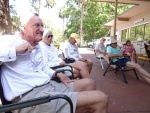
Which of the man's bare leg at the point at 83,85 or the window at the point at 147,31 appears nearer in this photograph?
the man's bare leg at the point at 83,85

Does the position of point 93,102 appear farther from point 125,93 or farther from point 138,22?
point 138,22

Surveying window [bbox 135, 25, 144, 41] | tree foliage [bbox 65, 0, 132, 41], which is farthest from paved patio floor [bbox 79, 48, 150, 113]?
tree foliage [bbox 65, 0, 132, 41]

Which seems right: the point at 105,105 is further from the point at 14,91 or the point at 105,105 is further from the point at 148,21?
the point at 148,21

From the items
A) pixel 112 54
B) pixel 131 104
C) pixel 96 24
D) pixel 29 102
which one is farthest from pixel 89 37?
pixel 29 102

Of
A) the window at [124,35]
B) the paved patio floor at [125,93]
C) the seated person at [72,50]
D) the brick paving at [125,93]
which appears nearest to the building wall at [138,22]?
the window at [124,35]

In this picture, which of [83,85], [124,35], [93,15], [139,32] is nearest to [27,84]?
[83,85]

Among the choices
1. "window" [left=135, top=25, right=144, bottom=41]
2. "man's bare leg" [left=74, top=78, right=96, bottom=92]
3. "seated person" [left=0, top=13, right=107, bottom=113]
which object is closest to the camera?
"seated person" [left=0, top=13, right=107, bottom=113]

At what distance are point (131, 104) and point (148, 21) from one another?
10.9 m

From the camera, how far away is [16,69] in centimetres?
174

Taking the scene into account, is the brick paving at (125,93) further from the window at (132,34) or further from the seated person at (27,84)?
the window at (132,34)

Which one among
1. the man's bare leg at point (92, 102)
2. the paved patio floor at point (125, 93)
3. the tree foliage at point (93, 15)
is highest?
the tree foliage at point (93, 15)

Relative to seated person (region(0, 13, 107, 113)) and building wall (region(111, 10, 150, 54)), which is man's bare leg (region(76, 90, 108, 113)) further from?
building wall (region(111, 10, 150, 54))

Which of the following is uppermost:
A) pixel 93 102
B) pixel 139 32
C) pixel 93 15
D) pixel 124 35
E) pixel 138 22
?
pixel 93 15

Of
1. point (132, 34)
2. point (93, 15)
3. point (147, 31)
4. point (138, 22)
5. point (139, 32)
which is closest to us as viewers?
point (147, 31)
